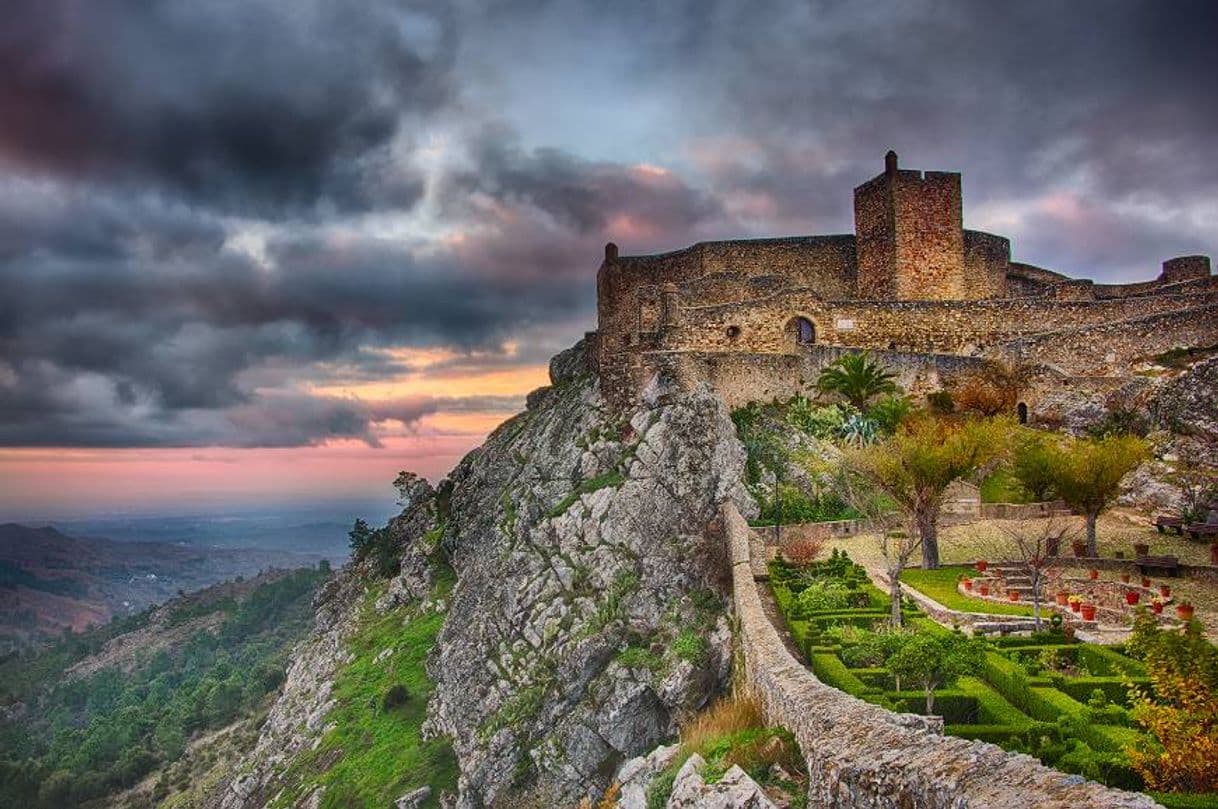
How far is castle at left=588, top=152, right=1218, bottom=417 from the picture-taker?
40.5 meters

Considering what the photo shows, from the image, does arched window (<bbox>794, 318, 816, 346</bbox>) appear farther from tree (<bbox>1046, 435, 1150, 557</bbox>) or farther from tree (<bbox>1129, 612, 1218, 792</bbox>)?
tree (<bbox>1129, 612, 1218, 792</bbox>)

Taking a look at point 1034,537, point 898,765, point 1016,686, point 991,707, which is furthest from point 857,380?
point 898,765

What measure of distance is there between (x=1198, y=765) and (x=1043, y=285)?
48314mm

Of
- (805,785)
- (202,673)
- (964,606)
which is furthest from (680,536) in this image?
(202,673)

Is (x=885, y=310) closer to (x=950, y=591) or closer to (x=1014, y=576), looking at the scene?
(x=1014, y=576)

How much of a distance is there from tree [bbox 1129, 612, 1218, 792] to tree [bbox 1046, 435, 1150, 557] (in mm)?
17532

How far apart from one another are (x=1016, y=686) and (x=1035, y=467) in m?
16.7

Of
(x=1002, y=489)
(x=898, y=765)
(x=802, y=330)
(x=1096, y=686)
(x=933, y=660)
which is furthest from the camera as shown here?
(x=802, y=330)

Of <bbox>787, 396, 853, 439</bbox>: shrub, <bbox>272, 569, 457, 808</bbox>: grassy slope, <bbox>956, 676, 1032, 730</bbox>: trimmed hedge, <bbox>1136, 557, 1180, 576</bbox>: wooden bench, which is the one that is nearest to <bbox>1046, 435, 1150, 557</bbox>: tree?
<bbox>1136, 557, 1180, 576</bbox>: wooden bench

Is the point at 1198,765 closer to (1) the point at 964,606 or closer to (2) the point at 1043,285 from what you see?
(1) the point at 964,606

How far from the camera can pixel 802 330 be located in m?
45.8

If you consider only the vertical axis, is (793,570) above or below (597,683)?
above

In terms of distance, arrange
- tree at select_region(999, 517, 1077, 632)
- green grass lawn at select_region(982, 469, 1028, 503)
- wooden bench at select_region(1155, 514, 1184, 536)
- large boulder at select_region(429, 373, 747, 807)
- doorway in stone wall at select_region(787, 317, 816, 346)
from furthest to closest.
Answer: doorway in stone wall at select_region(787, 317, 816, 346) < green grass lawn at select_region(982, 469, 1028, 503) < large boulder at select_region(429, 373, 747, 807) < wooden bench at select_region(1155, 514, 1184, 536) < tree at select_region(999, 517, 1077, 632)

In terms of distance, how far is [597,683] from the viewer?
3519cm
